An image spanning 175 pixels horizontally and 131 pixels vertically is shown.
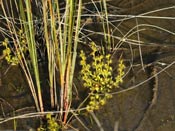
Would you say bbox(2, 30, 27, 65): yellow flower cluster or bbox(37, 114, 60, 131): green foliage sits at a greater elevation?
bbox(2, 30, 27, 65): yellow flower cluster

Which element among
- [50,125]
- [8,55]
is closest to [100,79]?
[50,125]

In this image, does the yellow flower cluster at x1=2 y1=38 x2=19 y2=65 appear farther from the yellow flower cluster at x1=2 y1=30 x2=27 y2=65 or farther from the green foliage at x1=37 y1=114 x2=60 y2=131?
the green foliage at x1=37 y1=114 x2=60 y2=131

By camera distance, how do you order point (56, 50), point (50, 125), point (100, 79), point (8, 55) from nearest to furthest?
point (56, 50) < point (50, 125) < point (100, 79) < point (8, 55)

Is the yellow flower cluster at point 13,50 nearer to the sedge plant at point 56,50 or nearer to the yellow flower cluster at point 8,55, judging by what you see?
the yellow flower cluster at point 8,55

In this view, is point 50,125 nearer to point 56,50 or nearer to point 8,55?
point 56,50

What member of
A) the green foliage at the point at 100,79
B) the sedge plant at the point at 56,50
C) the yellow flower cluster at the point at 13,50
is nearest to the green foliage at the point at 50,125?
the sedge plant at the point at 56,50

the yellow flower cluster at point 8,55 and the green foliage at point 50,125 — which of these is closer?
the green foliage at point 50,125

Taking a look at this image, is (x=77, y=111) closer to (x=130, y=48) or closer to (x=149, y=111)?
(x=149, y=111)

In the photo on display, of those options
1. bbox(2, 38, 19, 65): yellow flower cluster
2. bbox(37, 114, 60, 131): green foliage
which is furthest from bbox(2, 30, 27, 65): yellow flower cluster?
bbox(37, 114, 60, 131): green foliage
